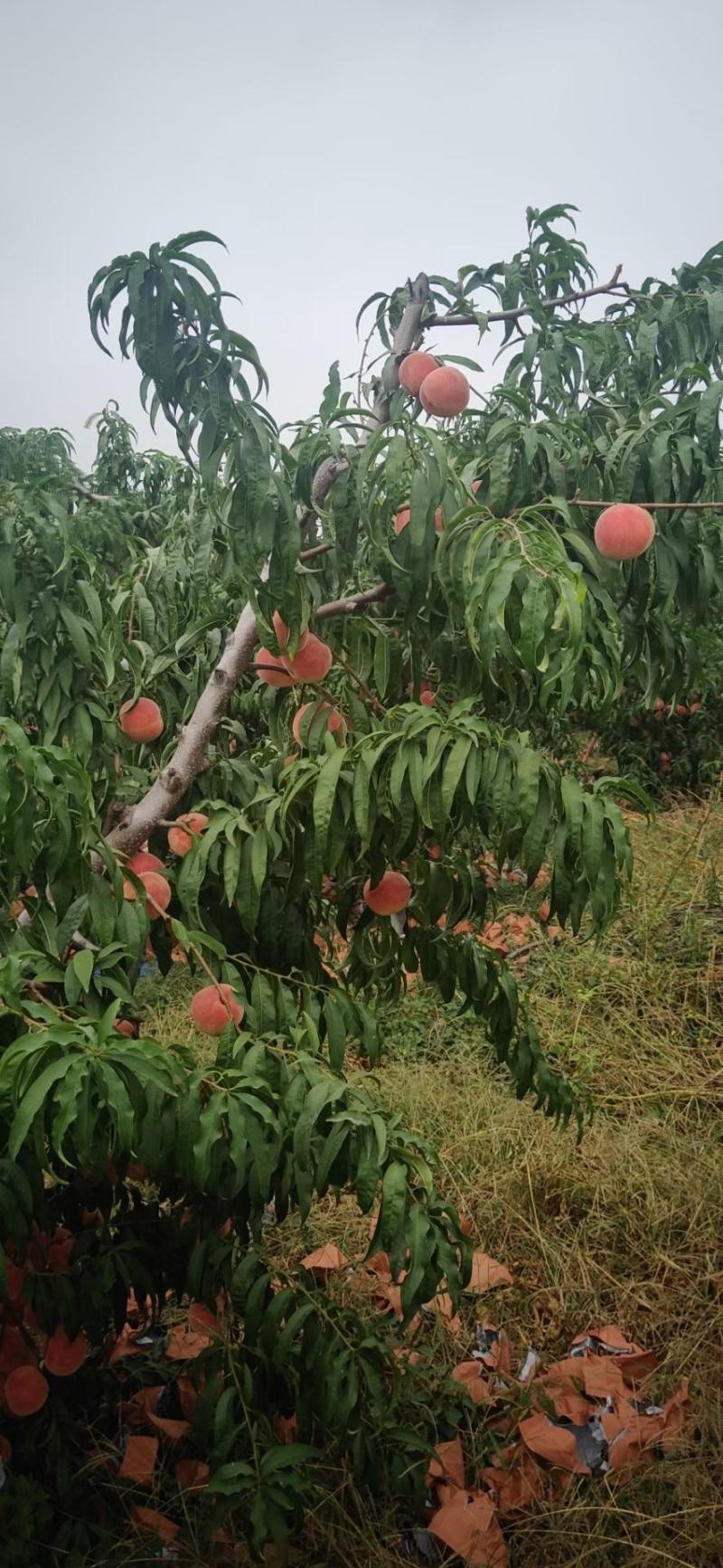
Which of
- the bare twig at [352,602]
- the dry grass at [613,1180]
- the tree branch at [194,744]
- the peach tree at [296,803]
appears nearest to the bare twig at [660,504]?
the peach tree at [296,803]

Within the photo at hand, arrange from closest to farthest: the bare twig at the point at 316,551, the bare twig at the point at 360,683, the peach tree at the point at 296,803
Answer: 1. the peach tree at the point at 296,803
2. the bare twig at the point at 316,551
3. the bare twig at the point at 360,683

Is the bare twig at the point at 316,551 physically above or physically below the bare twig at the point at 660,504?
below

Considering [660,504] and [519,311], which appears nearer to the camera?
[660,504]

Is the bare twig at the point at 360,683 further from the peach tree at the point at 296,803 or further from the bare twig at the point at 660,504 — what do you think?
the bare twig at the point at 660,504

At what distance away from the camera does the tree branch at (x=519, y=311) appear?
5.48ft

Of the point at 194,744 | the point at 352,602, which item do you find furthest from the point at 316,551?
the point at 194,744

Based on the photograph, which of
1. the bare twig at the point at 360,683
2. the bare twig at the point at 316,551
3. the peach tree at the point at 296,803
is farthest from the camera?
the bare twig at the point at 360,683

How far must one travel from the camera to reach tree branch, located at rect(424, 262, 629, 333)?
1671mm

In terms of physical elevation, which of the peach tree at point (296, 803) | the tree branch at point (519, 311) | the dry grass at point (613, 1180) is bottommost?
the dry grass at point (613, 1180)

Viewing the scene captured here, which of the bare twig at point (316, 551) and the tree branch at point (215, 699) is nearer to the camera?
the bare twig at point (316, 551)

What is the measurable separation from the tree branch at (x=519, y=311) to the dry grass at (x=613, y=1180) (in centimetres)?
182

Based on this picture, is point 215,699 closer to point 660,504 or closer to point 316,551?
point 316,551

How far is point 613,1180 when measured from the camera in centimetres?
268

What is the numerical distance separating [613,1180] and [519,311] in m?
2.00
